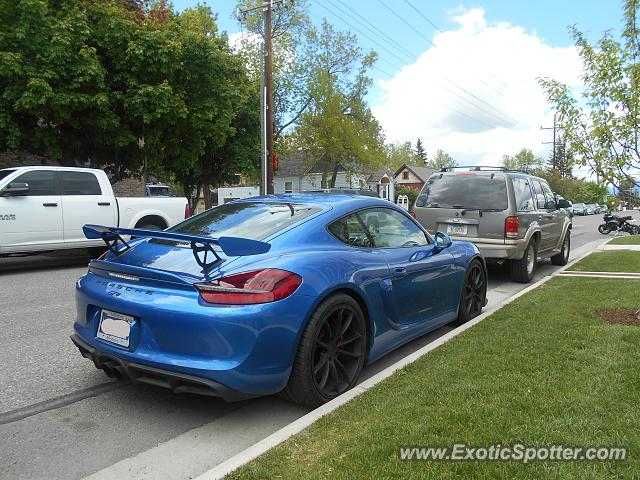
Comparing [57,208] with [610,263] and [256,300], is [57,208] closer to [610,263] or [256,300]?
[256,300]

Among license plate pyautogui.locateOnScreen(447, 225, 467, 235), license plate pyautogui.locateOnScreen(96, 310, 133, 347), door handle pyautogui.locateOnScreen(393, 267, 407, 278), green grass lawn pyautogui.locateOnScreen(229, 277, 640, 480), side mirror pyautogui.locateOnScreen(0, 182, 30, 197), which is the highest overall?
side mirror pyautogui.locateOnScreen(0, 182, 30, 197)

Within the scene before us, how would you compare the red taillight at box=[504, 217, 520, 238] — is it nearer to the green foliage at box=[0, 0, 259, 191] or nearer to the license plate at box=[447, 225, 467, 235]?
the license plate at box=[447, 225, 467, 235]

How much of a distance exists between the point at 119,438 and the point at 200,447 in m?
0.54

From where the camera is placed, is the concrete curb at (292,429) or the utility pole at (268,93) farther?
the utility pole at (268,93)

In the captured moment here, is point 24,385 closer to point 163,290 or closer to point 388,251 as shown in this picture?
point 163,290

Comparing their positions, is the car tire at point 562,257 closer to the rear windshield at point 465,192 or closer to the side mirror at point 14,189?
the rear windshield at point 465,192

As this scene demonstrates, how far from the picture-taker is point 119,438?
3.18m

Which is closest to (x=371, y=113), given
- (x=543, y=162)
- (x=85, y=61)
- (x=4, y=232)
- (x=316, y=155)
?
(x=316, y=155)

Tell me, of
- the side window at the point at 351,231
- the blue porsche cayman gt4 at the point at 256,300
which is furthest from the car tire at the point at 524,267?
the side window at the point at 351,231

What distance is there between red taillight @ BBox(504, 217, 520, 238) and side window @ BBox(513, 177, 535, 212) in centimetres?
24

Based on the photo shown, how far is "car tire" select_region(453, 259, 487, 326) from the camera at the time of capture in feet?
18.2

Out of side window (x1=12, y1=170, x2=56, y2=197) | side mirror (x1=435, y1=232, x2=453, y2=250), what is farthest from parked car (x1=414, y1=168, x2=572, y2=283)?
side window (x1=12, y1=170, x2=56, y2=197)

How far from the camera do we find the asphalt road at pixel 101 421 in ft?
9.41

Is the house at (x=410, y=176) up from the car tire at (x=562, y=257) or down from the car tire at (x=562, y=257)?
up
